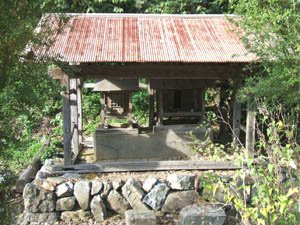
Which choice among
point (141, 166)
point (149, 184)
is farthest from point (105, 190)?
point (141, 166)

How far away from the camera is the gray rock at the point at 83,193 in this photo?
17.8ft

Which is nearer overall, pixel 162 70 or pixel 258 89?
pixel 258 89

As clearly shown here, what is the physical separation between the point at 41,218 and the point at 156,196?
217 cm

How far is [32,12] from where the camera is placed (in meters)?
2.65

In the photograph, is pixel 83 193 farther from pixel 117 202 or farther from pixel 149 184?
pixel 149 184

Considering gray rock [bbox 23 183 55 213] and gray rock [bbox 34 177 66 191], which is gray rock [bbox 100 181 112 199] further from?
gray rock [bbox 23 183 55 213]

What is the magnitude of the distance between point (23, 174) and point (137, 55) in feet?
12.4

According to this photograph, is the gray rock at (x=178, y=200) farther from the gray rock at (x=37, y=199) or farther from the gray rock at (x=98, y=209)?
the gray rock at (x=37, y=199)

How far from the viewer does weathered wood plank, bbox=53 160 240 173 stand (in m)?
Result: 5.95

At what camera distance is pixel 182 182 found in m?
5.53

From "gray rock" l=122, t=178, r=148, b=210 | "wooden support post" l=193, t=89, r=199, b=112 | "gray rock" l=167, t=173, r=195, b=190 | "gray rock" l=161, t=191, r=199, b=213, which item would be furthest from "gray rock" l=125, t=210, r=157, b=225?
"wooden support post" l=193, t=89, r=199, b=112

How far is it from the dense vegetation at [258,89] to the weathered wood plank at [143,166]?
3.24 feet

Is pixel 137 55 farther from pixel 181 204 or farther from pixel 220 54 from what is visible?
pixel 181 204

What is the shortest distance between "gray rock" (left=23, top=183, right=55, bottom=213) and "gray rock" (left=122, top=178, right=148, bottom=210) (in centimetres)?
136
